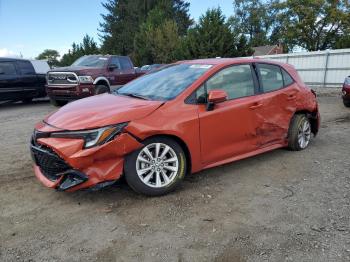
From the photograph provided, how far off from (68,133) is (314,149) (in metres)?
4.21

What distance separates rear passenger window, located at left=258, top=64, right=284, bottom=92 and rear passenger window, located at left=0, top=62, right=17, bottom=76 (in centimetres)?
1005

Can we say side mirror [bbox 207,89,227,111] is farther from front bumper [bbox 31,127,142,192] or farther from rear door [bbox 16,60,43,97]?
rear door [bbox 16,60,43,97]

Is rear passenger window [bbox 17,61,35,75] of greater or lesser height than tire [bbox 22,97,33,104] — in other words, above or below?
above

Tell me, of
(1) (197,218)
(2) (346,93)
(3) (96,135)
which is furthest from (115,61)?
(1) (197,218)

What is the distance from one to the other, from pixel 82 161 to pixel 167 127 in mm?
1005

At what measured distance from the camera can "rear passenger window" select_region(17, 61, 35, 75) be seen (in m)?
12.9

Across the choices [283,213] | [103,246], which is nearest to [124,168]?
[103,246]

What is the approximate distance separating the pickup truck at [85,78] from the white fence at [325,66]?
1166 centimetres

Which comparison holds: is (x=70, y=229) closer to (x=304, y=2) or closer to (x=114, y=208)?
(x=114, y=208)

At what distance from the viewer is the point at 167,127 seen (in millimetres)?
3996

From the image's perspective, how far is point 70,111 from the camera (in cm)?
425

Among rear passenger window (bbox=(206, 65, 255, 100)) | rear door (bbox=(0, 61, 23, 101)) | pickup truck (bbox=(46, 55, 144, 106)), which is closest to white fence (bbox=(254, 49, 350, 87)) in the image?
pickup truck (bbox=(46, 55, 144, 106))

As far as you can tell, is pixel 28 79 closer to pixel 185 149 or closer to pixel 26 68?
pixel 26 68

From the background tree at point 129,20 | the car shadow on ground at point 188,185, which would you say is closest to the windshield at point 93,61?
the car shadow on ground at point 188,185
